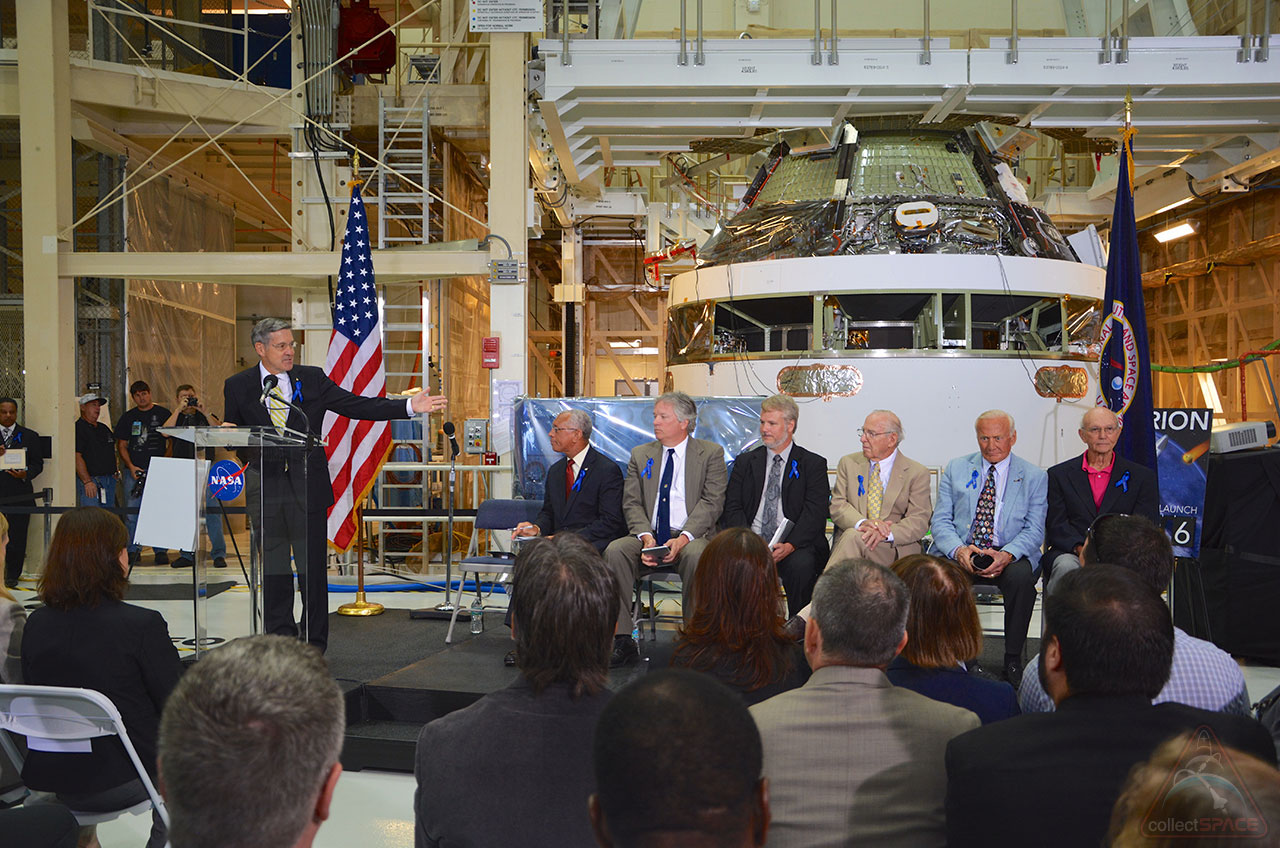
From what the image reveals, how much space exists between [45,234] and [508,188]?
164 inches

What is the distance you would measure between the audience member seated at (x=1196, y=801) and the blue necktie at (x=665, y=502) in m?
4.76

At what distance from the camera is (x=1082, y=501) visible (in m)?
5.42

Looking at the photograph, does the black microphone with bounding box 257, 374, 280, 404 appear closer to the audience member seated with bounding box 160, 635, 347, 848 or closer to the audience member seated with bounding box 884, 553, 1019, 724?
the audience member seated with bounding box 884, 553, 1019, 724

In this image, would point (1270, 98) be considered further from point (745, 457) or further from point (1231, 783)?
point (1231, 783)

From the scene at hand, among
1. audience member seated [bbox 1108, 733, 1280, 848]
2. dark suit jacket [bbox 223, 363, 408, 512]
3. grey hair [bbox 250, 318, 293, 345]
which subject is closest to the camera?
audience member seated [bbox 1108, 733, 1280, 848]

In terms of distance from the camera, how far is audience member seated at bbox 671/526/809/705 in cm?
298

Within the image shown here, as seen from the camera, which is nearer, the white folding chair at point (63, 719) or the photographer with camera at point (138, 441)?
the white folding chair at point (63, 719)

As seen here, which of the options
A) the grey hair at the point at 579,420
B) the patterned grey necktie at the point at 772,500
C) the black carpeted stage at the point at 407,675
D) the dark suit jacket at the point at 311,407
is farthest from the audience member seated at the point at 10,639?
the patterned grey necktie at the point at 772,500

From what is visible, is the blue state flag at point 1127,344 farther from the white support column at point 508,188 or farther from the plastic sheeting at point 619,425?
the white support column at point 508,188

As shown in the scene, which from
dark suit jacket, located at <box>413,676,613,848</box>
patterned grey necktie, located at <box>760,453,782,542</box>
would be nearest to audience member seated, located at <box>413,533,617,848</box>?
dark suit jacket, located at <box>413,676,613,848</box>

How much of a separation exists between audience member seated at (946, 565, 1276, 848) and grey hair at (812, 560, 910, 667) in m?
0.34

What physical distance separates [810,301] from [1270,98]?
409 cm

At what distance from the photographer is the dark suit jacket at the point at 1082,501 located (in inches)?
212

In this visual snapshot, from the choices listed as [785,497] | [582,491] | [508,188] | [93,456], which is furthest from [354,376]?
[93,456]
